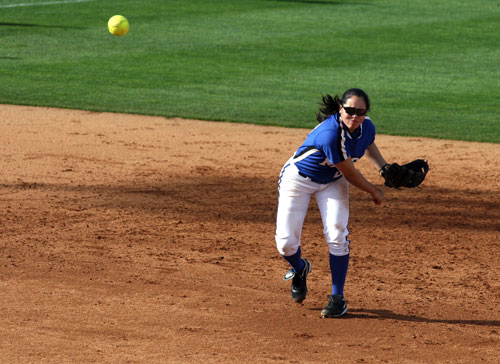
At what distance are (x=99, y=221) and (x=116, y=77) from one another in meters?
7.74

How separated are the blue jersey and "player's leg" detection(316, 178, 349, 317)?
10 cm

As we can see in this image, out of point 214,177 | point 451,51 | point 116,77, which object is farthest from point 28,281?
point 451,51

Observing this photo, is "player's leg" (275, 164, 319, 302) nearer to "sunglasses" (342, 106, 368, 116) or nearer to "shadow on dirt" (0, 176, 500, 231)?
"sunglasses" (342, 106, 368, 116)

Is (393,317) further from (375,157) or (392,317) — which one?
(375,157)

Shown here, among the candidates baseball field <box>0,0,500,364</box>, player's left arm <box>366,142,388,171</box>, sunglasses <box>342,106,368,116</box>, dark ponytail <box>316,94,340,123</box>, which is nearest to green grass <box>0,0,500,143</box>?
baseball field <box>0,0,500,364</box>

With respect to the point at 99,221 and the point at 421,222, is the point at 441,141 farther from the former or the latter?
the point at 99,221

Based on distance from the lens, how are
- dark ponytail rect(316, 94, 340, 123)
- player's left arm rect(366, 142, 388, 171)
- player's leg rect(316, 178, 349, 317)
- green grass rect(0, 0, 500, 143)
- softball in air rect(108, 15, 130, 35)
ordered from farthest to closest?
1. softball in air rect(108, 15, 130, 35)
2. green grass rect(0, 0, 500, 143)
3. player's left arm rect(366, 142, 388, 171)
4. dark ponytail rect(316, 94, 340, 123)
5. player's leg rect(316, 178, 349, 317)

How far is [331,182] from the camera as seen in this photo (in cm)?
650

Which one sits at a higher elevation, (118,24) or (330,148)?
(118,24)

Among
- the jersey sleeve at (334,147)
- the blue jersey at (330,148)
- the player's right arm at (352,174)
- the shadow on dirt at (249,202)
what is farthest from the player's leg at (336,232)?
the shadow on dirt at (249,202)

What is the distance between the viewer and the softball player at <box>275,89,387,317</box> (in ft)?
20.3

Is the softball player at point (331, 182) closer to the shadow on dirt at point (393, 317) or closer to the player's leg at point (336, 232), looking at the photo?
the player's leg at point (336, 232)

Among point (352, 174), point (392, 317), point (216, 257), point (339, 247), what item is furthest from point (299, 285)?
point (216, 257)

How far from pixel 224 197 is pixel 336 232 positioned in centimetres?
348
